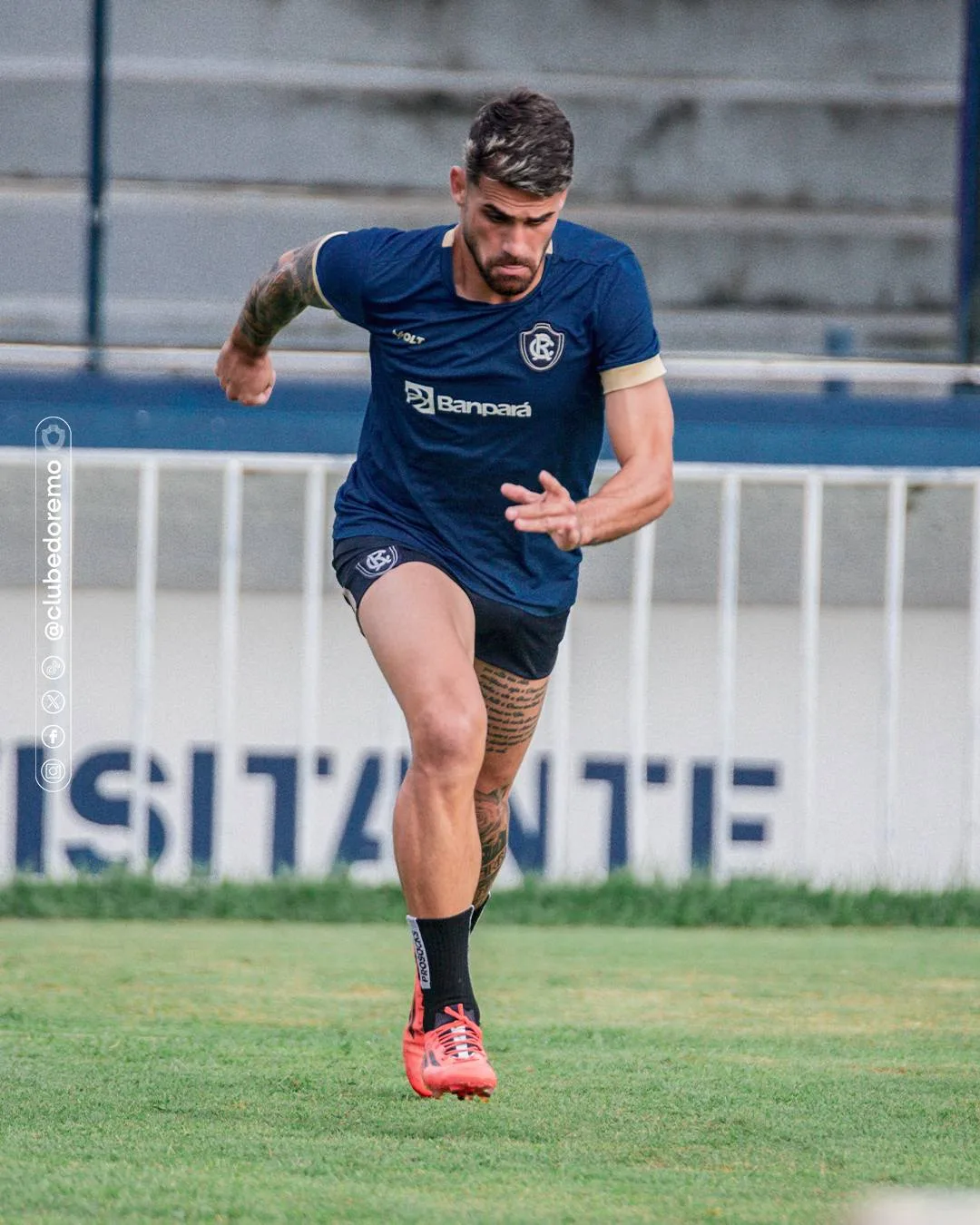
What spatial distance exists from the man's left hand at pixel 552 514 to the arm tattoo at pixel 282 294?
3.19 ft

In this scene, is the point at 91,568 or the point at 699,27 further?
the point at 699,27

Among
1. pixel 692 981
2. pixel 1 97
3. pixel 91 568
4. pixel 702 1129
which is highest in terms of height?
pixel 1 97

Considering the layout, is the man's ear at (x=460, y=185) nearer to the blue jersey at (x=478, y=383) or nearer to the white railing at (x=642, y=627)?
the blue jersey at (x=478, y=383)

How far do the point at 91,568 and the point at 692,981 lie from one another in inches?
102

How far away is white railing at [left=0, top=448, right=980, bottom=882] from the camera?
647 centimetres

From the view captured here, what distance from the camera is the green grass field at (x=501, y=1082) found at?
2.73 m

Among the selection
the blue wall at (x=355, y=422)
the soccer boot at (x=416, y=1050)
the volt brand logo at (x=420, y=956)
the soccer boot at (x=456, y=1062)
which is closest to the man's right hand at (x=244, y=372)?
the volt brand logo at (x=420, y=956)

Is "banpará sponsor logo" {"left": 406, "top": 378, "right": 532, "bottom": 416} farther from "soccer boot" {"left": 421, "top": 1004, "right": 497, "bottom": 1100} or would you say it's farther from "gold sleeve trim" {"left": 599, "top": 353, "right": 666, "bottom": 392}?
"soccer boot" {"left": 421, "top": 1004, "right": 497, "bottom": 1100}

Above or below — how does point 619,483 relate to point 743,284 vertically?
below

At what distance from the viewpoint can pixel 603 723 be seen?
6688 millimetres

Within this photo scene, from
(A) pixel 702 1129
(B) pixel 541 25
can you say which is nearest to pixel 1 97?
(B) pixel 541 25

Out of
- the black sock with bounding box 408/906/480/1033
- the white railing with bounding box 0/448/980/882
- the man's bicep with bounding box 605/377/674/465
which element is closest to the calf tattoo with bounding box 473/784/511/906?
the black sock with bounding box 408/906/480/1033

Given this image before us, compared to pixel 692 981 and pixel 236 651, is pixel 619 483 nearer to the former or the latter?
pixel 692 981

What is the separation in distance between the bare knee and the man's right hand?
41.3 inches
